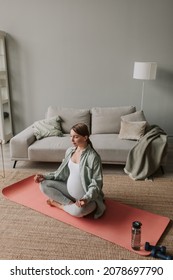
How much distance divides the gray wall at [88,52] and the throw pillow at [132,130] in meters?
1.05

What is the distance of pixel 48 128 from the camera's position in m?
3.55

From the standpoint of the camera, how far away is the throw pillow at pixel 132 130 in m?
3.29

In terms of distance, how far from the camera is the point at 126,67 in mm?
4141

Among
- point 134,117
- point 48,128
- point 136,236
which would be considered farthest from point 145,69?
point 136,236

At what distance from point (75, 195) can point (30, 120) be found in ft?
8.70

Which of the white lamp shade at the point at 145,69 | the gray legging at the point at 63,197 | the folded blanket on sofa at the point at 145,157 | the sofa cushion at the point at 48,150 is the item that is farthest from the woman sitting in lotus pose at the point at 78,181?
the white lamp shade at the point at 145,69

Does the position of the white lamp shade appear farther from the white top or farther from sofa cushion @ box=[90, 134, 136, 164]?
the white top

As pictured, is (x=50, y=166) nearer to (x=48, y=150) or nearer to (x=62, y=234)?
(x=48, y=150)

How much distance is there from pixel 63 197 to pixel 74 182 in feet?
0.63

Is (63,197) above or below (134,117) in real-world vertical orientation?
below

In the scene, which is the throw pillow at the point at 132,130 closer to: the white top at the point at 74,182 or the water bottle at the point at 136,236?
the white top at the point at 74,182

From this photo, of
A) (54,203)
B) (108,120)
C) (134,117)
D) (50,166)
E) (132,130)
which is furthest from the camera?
(108,120)

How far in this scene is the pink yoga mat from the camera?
1.98 meters
